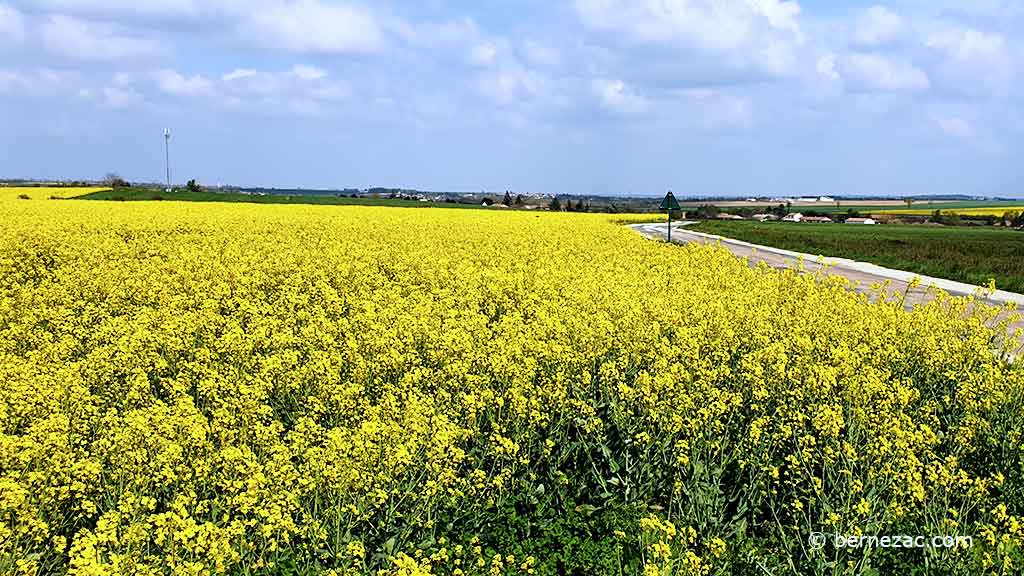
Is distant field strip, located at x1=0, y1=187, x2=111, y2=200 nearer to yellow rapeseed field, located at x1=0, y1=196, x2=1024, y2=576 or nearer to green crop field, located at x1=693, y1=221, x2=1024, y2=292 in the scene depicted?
green crop field, located at x1=693, y1=221, x2=1024, y2=292

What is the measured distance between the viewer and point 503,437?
6.53m

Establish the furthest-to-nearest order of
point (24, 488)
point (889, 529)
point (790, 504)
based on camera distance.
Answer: point (790, 504)
point (889, 529)
point (24, 488)

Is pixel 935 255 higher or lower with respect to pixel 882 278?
higher

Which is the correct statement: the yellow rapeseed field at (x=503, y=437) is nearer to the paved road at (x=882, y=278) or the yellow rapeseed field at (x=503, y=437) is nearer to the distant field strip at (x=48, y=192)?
the paved road at (x=882, y=278)

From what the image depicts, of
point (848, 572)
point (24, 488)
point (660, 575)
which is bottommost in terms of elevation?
point (848, 572)

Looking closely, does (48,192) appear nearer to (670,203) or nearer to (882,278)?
(670,203)

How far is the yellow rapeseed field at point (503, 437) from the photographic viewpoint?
493cm

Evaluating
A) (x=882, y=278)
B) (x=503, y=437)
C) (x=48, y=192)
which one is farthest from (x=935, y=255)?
(x=48, y=192)

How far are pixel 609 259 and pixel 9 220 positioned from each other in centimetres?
1887

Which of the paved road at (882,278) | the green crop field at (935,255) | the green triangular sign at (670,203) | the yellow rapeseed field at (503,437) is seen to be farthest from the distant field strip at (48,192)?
the yellow rapeseed field at (503,437)

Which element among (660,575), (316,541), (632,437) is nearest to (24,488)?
(316,541)

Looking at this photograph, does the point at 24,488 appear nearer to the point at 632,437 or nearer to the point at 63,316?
the point at 632,437

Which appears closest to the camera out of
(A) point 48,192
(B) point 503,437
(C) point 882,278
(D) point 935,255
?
(B) point 503,437

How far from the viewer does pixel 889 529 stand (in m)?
5.57
